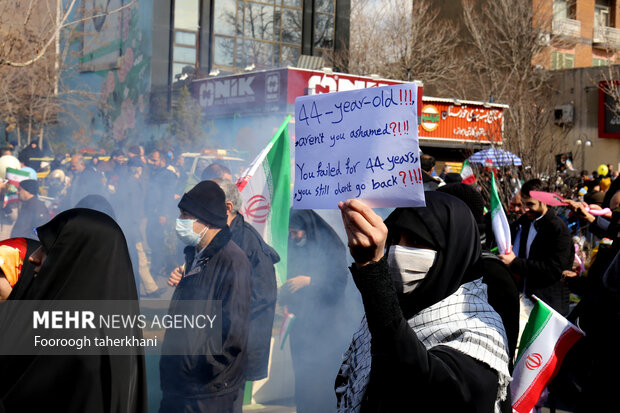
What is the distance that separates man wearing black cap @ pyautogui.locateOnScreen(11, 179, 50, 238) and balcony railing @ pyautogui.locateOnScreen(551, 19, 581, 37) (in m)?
31.2

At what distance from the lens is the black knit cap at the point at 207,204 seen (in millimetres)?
3887

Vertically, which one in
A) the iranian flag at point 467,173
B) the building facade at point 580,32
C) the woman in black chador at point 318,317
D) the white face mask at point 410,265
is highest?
the building facade at point 580,32

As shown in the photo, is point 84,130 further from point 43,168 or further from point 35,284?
point 35,284

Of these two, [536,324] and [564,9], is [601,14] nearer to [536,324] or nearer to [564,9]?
[564,9]

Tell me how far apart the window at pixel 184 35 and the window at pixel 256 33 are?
0.85 m

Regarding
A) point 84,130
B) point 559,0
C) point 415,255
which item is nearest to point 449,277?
point 415,255

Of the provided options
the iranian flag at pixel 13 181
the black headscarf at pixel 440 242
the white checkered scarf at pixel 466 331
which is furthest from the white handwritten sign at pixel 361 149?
the iranian flag at pixel 13 181

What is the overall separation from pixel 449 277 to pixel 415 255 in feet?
0.38

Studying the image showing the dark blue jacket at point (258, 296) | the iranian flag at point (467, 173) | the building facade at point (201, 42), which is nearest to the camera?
the dark blue jacket at point (258, 296)

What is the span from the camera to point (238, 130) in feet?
48.8

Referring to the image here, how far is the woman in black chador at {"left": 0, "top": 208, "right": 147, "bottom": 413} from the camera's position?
234 centimetres

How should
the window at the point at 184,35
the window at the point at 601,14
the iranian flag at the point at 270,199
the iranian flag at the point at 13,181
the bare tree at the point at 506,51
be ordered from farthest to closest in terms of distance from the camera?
the window at the point at 601,14 → the bare tree at the point at 506,51 → the window at the point at 184,35 → the iranian flag at the point at 13,181 → the iranian flag at the point at 270,199

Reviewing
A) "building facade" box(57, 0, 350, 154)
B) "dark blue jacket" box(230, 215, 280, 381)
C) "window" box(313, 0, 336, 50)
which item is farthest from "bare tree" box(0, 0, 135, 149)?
"window" box(313, 0, 336, 50)

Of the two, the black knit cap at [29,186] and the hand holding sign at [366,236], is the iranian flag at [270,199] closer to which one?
the hand holding sign at [366,236]
